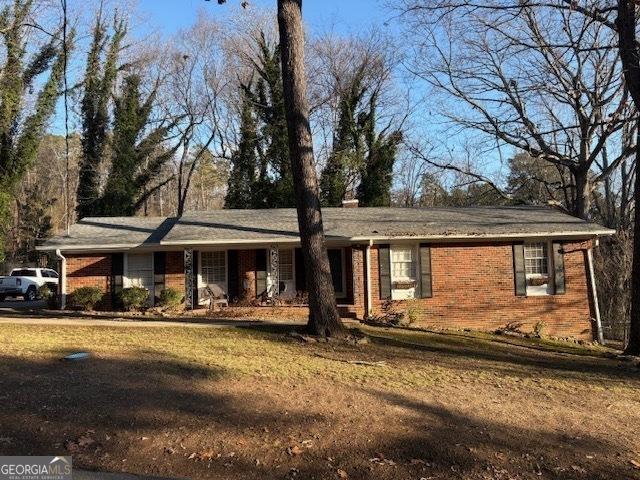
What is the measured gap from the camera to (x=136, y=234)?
63.7ft

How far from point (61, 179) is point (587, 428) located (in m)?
51.1

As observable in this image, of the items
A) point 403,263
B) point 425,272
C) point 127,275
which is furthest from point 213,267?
point 425,272

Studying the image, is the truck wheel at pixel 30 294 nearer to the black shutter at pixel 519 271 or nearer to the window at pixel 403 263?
the window at pixel 403 263

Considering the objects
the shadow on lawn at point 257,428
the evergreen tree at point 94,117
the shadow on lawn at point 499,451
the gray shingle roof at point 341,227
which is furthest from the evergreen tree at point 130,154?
the shadow on lawn at point 499,451

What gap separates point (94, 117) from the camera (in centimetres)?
3123

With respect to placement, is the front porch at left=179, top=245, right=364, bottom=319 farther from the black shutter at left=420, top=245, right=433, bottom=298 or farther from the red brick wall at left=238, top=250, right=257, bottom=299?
the black shutter at left=420, top=245, right=433, bottom=298

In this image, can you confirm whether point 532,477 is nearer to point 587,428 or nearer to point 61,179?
point 587,428

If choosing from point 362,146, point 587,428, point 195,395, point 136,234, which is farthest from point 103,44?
point 587,428

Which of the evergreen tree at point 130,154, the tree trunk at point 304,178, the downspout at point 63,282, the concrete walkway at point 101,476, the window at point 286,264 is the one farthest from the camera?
the evergreen tree at point 130,154

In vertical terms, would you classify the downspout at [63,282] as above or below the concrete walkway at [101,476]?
above

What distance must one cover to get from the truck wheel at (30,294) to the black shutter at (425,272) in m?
20.6

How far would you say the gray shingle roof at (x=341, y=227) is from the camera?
17.5 metres

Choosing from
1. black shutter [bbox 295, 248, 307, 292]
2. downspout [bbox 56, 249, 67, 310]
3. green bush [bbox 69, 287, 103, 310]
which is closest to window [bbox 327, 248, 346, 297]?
black shutter [bbox 295, 248, 307, 292]

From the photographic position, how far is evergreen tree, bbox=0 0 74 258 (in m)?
22.7
